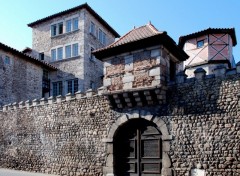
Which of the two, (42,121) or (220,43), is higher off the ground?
(220,43)

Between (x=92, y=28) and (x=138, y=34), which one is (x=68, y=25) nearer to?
(x=92, y=28)

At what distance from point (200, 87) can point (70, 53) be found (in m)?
15.5

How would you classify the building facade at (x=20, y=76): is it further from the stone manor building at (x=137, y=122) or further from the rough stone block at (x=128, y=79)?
the rough stone block at (x=128, y=79)

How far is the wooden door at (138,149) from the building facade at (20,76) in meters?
10.8

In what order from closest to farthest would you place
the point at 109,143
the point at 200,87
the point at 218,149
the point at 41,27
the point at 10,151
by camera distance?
the point at 218,149
the point at 200,87
the point at 109,143
the point at 10,151
the point at 41,27

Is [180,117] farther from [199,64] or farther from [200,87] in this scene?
[199,64]

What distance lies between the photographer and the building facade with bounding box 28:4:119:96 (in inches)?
894

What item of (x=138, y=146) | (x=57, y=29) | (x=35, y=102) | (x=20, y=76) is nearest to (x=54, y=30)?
(x=57, y=29)

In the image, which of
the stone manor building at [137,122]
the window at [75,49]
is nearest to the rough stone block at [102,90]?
the stone manor building at [137,122]

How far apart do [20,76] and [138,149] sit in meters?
13.2

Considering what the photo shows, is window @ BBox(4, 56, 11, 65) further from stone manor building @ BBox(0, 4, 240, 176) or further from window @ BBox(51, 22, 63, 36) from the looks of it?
window @ BBox(51, 22, 63, 36)

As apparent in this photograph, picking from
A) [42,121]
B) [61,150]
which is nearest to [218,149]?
[61,150]

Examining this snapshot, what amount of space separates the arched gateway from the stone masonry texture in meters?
0.20

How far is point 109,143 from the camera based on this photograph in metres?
11.5
